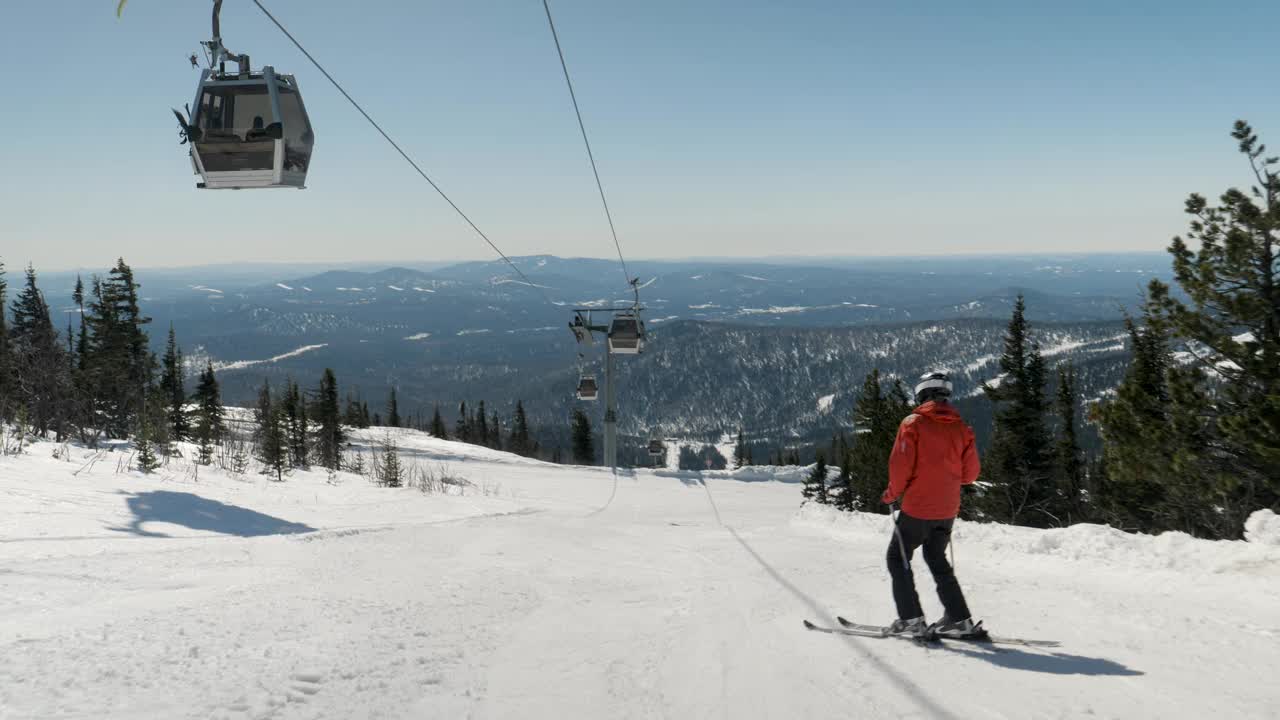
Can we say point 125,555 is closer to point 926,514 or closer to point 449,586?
point 449,586

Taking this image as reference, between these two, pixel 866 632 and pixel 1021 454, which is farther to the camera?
pixel 1021 454

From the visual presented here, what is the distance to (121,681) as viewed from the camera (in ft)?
12.1

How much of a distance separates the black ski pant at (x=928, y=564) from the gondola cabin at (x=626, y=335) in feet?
71.1

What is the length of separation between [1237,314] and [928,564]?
9.84 meters

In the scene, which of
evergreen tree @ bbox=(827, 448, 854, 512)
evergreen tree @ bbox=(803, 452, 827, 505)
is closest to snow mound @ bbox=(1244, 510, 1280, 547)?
evergreen tree @ bbox=(803, 452, 827, 505)

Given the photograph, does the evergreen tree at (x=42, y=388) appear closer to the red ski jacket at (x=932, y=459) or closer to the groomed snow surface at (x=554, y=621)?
the groomed snow surface at (x=554, y=621)

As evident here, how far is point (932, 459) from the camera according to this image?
18.5 feet

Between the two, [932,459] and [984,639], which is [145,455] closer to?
[932,459]

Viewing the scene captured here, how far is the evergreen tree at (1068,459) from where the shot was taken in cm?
3431

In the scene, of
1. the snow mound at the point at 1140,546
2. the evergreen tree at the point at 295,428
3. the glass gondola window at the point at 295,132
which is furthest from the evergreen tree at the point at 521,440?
the snow mound at the point at 1140,546

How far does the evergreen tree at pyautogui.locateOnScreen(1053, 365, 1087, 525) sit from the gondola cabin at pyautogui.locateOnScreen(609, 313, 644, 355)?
20.0 meters

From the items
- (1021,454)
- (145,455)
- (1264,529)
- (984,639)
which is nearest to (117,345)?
(145,455)

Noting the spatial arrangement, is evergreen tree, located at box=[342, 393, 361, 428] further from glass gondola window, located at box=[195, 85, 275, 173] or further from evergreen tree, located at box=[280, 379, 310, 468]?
glass gondola window, located at box=[195, 85, 275, 173]

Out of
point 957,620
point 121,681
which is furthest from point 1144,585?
point 121,681
